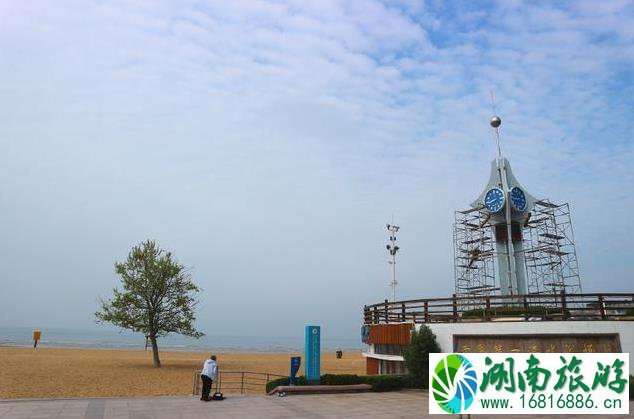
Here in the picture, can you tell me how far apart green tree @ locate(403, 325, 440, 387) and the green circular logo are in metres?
9.88

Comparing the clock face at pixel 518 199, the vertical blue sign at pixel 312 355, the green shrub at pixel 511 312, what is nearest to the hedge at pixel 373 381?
the vertical blue sign at pixel 312 355

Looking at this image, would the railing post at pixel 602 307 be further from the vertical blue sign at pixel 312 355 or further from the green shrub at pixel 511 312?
the vertical blue sign at pixel 312 355

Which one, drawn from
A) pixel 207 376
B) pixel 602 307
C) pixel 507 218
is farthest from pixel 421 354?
pixel 507 218

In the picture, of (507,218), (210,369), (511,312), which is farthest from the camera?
(507,218)

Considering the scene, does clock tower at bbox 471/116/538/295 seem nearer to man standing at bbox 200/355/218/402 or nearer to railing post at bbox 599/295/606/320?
Result: railing post at bbox 599/295/606/320

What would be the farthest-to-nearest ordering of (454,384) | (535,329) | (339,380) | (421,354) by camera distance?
1. (421,354)
2. (339,380)
3. (535,329)
4. (454,384)

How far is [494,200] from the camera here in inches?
1239

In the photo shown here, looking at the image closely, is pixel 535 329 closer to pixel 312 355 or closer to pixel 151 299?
pixel 312 355

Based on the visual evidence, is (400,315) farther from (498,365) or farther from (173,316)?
(173,316)

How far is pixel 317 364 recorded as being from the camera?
1711cm

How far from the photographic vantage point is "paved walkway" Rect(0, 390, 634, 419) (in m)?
11.7

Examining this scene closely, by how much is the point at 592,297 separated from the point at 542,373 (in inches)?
390

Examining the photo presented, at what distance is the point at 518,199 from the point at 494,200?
1.56 m

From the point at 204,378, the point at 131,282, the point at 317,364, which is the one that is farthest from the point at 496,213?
the point at 131,282
